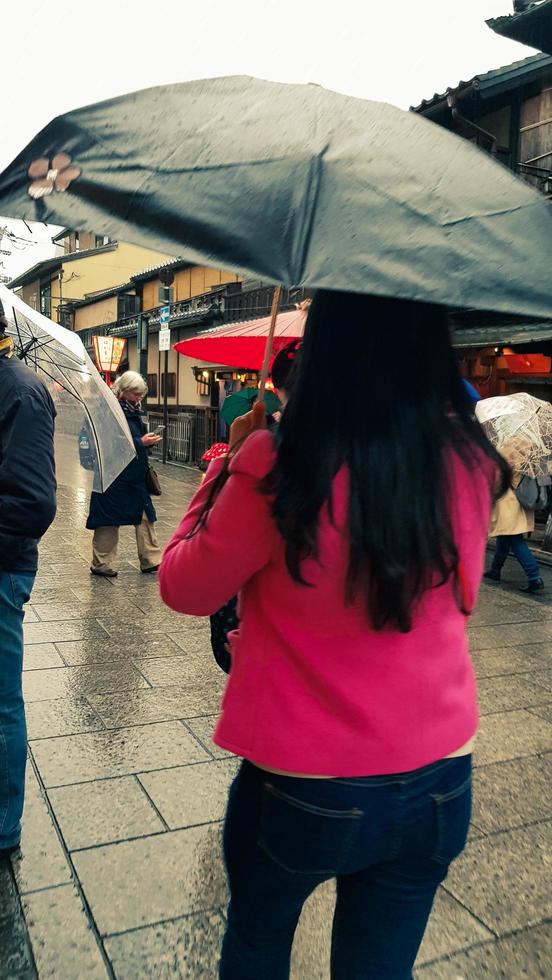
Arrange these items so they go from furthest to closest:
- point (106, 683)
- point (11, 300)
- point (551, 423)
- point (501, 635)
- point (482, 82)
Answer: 1. point (482, 82)
2. point (551, 423)
3. point (501, 635)
4. point (106, 683)
5. point (11, 300)

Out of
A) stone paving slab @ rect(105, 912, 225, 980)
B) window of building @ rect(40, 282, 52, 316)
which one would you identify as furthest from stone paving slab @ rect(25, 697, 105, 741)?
window of building @ rect(40, 282, 52, 316)

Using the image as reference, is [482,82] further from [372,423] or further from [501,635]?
[372,423]

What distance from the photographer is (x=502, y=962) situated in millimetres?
2383

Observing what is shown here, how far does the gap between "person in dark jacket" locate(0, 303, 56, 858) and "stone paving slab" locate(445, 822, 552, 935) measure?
5.43 ft

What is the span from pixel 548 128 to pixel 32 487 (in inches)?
465

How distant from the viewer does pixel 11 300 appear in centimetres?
333

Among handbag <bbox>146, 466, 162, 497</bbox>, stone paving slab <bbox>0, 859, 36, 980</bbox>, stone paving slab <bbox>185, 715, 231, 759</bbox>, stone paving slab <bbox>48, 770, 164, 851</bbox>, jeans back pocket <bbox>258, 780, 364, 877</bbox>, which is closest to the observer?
jeans back pocket <bbox>258, 780, 364, 877</bbox>

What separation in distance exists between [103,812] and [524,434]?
18.1ft

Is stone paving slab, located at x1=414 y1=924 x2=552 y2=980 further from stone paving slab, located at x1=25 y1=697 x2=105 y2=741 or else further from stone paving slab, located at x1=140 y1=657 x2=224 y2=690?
stone paving slab, located at x1=140 y1=657 x2=224 y2=690

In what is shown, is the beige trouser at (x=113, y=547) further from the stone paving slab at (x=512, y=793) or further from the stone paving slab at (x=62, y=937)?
the stone paving slab at (x=62, y=937)

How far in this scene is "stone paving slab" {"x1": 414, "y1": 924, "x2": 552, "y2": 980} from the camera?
2.32 metres

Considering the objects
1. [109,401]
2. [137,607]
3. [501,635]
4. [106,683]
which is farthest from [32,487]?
[501,635]

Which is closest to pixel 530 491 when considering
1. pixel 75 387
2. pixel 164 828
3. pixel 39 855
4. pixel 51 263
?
pixel 75 387

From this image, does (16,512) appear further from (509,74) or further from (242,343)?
(509,74)
